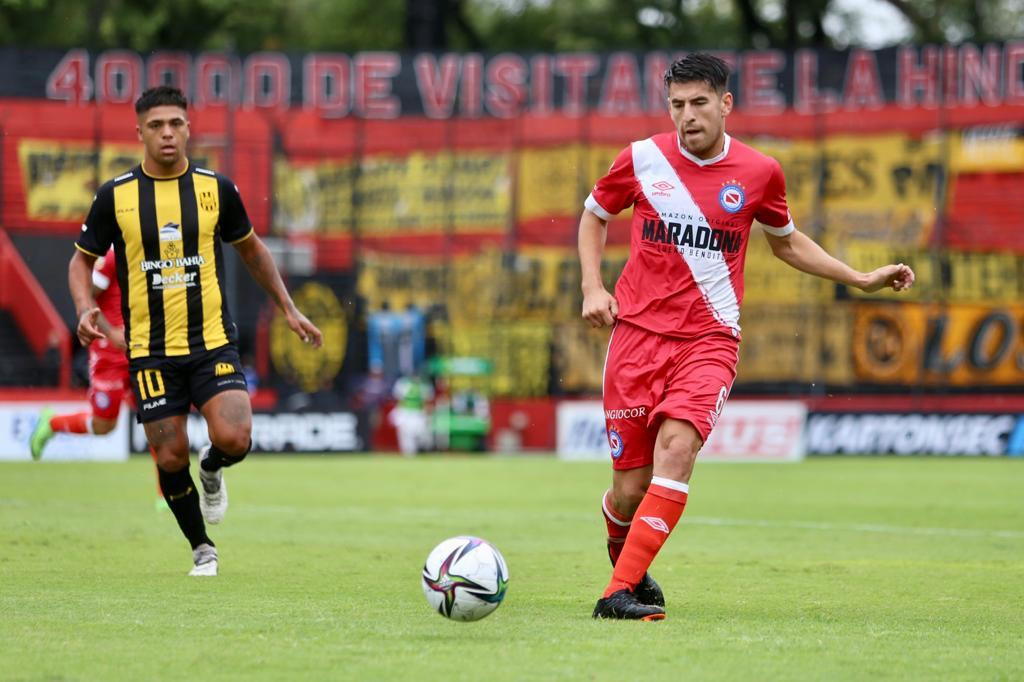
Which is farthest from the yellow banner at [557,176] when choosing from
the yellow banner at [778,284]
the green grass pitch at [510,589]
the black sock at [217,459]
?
the black sock at [217,459]

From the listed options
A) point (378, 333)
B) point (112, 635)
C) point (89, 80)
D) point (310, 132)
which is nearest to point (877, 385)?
point (378, 333)

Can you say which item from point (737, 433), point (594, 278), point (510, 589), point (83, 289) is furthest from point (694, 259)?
point (737, 433)

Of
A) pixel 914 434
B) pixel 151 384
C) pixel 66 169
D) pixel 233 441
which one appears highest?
pixel 66 169

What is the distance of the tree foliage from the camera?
3791cm

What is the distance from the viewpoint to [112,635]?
668 cm

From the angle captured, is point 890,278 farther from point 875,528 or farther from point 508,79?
point 508,79

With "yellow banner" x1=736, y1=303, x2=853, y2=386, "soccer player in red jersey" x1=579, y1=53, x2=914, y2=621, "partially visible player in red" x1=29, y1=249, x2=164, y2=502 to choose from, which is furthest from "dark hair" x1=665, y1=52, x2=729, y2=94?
"yellow banner" x1=736, y1=303, x2=853, y2=386

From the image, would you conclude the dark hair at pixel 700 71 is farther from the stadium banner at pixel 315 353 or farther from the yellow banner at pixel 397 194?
the yellow banner at pixel 397 194

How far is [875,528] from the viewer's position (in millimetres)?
13688

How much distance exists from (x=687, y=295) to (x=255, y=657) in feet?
8.44

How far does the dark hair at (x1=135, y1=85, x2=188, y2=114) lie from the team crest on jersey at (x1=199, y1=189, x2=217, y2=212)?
0.45 meters

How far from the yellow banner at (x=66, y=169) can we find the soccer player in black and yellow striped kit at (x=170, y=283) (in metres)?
19.8

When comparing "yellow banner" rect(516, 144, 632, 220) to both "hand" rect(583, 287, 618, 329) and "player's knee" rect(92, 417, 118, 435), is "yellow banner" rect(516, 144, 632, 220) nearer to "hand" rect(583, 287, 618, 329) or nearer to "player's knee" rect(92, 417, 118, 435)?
"player's knee" rect(92, 417, 118, 435)

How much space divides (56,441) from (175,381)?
49.4 feet
